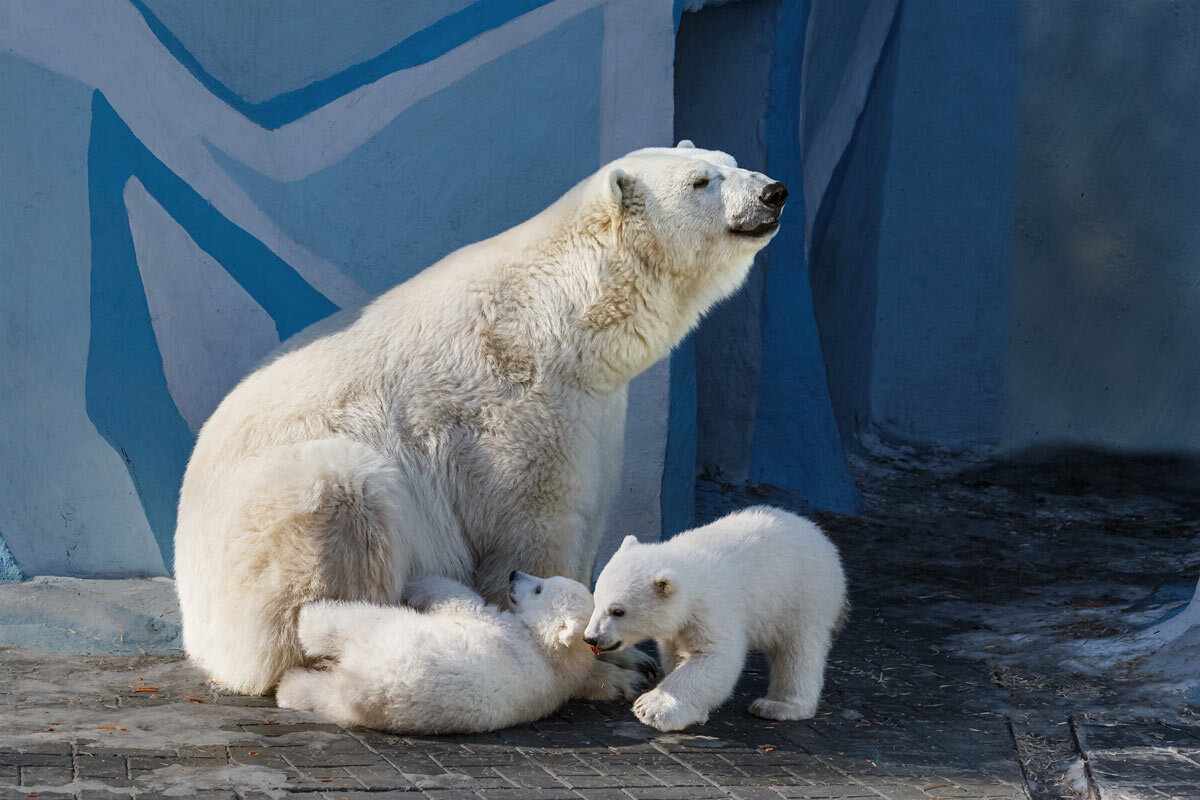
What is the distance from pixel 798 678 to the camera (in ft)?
14.2

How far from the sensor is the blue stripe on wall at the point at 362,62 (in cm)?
527

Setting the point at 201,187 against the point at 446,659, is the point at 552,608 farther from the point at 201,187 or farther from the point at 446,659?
the point at 201,187

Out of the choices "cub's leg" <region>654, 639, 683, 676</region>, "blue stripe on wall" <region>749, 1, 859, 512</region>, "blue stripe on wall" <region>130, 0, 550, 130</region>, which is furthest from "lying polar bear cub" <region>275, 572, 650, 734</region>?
"blue stripe on wall" <region>749, 1, 859, 512</region>

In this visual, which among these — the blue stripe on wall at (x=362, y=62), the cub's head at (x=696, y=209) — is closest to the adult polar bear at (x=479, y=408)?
the cub's head at (x=696, y=209)

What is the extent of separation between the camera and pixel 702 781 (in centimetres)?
368

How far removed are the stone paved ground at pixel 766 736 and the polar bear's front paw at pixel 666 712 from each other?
0.08 m

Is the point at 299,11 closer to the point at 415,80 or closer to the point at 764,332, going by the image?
the point at 415,80

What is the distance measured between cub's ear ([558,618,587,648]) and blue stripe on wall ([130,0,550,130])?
2.56 meters

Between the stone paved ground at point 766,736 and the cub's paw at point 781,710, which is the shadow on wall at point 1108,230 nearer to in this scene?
the stone paved ground at point 766,736

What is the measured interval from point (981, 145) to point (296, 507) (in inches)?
278

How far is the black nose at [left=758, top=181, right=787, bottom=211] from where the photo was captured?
441cm

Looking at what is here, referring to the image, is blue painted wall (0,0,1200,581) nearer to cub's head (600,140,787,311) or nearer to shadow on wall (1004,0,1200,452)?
cub's head (600,140,787,311)

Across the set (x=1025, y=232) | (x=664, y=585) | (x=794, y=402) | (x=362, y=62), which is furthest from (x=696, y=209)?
(x=1025, y=232)

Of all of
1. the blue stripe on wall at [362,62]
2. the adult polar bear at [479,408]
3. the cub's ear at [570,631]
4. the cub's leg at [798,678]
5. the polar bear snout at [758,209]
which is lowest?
the cub's leg at [798,678]
